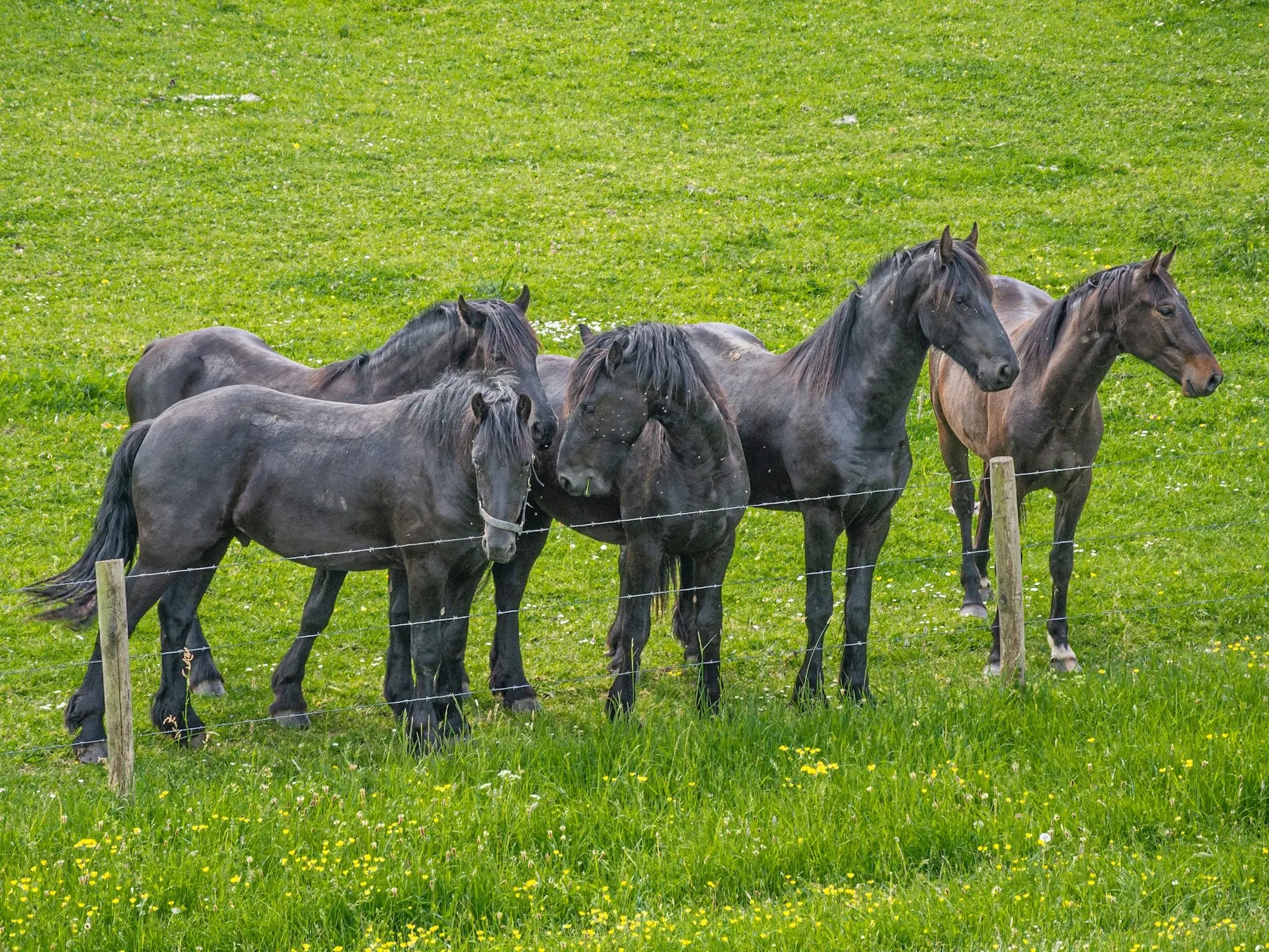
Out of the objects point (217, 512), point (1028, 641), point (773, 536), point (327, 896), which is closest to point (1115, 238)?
point (773, 536)

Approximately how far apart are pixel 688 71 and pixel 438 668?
19021 millimetres

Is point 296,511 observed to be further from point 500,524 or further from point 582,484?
point 582,484

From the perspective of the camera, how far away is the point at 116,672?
20.5ft

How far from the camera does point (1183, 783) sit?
5.94 metres

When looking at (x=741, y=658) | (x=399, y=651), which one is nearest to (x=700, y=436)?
(x=741, y=658)

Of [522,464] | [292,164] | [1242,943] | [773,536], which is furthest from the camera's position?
[292,164]

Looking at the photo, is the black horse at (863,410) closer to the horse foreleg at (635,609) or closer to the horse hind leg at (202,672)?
the horse foreleg at (635,609)

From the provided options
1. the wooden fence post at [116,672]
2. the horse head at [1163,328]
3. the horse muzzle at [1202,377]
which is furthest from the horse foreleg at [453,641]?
the horse muzzle at [1202,377]

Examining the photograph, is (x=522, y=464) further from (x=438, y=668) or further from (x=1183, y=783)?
(x=1183, y=783)

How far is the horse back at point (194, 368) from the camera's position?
9.74 m

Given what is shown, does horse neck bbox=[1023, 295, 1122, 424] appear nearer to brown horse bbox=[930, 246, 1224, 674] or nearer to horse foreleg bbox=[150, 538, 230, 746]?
brown horse bbox=[930, 246, 1224, 674]

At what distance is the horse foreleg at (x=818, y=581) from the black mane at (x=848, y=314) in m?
0.88

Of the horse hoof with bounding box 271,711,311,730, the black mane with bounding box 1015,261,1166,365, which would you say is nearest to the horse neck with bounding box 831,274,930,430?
the black mane with bounding box 1015,261,1166,365

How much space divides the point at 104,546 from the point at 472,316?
2848mm
